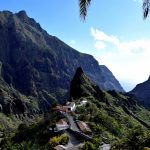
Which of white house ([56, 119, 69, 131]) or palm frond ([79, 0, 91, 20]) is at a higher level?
white house ([56, 119, 69, 131])

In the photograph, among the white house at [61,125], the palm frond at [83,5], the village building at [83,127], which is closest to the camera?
the palm frond at [83,5]

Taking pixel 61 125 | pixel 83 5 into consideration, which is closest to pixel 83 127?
pixel 61 125

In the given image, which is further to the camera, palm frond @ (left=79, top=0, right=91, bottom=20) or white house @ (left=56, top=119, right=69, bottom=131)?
white house @ (left=56, top=119, right=69, bottom=131)

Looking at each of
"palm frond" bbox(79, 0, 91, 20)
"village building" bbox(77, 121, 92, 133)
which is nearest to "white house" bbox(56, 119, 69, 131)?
"village building" bbox(77, 121, 92, 133)

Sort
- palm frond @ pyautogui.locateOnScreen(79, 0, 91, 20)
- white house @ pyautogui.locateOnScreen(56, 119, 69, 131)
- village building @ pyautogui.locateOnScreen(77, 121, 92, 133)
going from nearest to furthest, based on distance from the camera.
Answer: palm frond @ pyautogui.locateOnScreen(79, 0, 91, 20) < white house @ pyautogui.locateOnScreen(56, 119, 69, 131) < village building @ pyautogui.locateOnScreen(77, 121, 92, 133)

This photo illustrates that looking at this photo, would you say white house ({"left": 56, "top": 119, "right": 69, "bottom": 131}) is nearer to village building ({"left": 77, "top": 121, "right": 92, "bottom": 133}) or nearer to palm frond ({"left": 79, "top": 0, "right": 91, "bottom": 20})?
village building ({"left": 77, "top": 121, "right": 92, "bottom": 133})

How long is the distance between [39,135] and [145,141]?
45.8 m

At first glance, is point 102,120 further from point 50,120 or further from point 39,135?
point 39,135

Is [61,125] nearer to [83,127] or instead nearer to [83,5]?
[83,127]

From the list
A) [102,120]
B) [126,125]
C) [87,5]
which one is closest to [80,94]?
[126,125]

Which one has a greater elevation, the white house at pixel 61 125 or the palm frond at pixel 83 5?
the white house at pixel 61 125

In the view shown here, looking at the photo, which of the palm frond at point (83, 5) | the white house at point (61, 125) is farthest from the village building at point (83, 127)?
the palm frond at point (83, 5)

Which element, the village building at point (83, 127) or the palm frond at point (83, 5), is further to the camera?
the village building at point (83, 127)

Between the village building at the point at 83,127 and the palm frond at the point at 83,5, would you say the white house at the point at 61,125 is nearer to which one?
the village building at the point at 83,127
